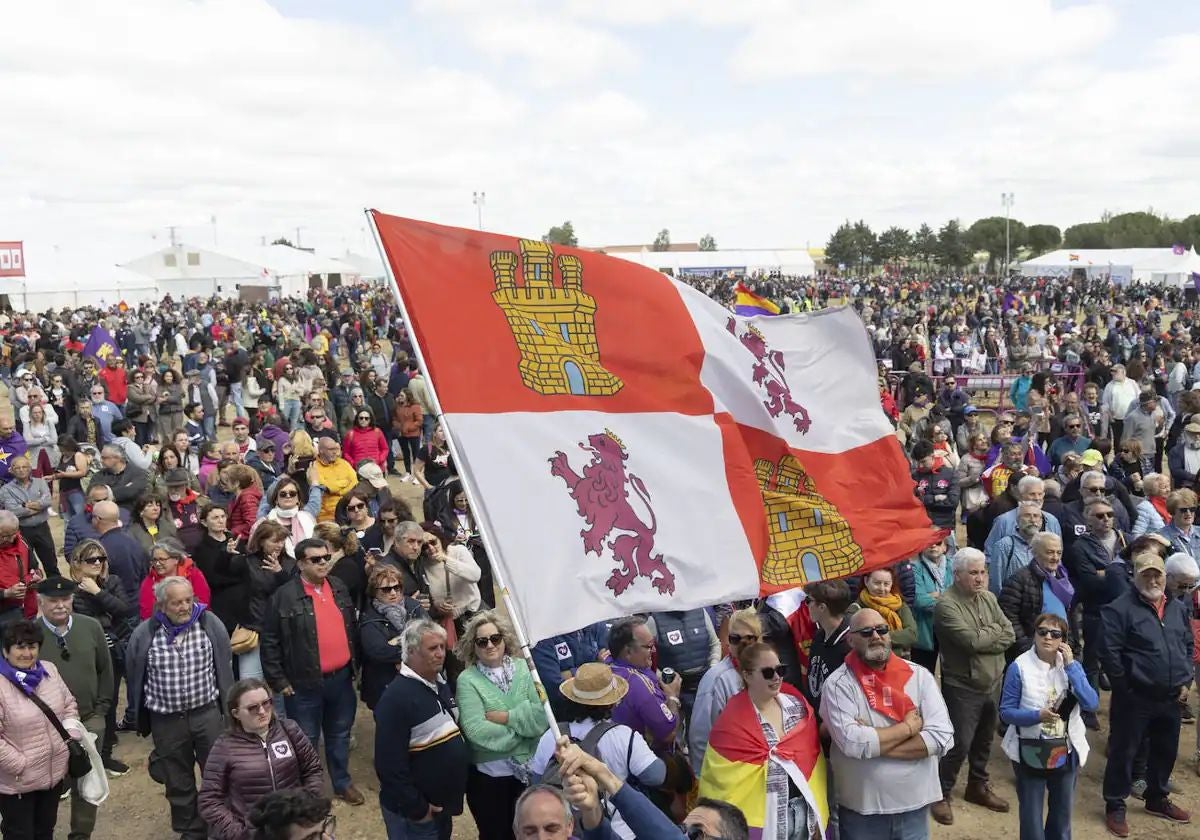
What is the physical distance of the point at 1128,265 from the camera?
58.5 metres

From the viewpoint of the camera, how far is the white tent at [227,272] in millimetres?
58688

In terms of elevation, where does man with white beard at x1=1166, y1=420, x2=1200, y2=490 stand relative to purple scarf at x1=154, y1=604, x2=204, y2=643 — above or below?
above

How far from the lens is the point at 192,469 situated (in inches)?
482

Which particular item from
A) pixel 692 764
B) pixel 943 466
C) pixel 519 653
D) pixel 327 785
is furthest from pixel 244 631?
pixel 943 466

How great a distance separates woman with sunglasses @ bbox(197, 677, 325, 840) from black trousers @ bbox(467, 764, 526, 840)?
75 centimetres

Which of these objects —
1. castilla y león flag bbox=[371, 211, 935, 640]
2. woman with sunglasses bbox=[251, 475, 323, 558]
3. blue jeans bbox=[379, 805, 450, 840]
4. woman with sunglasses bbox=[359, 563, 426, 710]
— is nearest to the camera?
castilla y león flag bbox=[371, 211, 935, 640]

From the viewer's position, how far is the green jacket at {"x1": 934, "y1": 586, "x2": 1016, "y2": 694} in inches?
219

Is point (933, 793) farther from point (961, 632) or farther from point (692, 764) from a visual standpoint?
point (961, 632)

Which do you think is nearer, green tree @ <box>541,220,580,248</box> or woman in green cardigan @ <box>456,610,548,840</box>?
woman in green cardigan @ <box>456,610,548,840</box>

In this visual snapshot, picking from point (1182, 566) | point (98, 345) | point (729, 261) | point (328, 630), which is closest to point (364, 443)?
point (328, 630)

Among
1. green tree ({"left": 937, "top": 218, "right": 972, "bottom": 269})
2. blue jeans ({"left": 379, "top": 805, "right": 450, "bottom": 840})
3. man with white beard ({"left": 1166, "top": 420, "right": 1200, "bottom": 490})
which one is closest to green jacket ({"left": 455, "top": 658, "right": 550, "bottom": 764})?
blue jeans ({"left": 379, "top": 805, "right": 450, "bottom": 840})

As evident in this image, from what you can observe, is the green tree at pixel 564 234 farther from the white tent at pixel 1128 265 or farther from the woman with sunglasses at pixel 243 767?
the woman with sunglasses at pixel 243 767

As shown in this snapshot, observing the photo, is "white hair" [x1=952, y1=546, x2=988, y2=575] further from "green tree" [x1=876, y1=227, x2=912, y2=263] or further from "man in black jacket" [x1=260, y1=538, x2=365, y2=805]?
"green tree" [x1=876, y1=227, x2=912, y2=263]

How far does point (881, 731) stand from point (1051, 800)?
1.48 m
